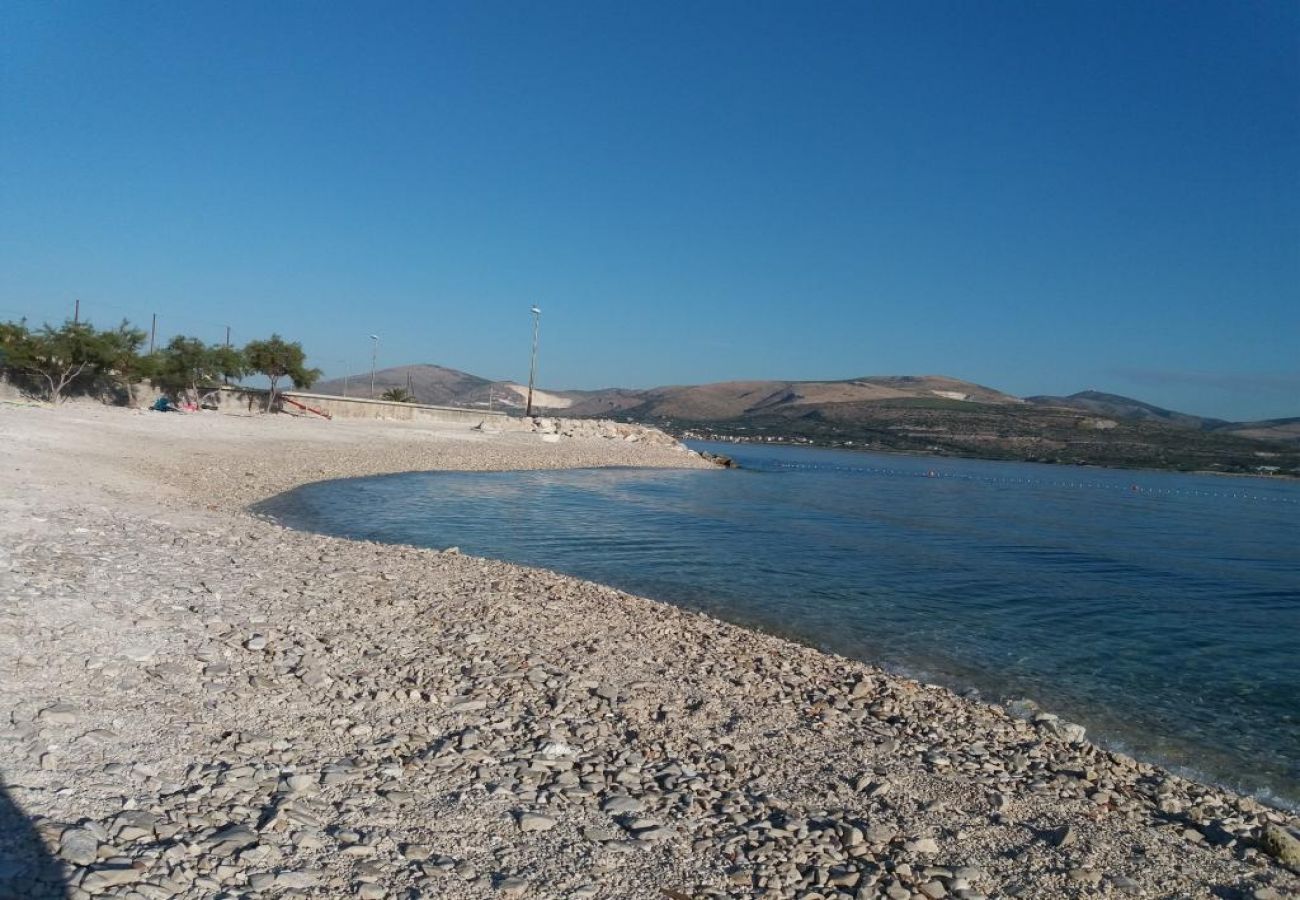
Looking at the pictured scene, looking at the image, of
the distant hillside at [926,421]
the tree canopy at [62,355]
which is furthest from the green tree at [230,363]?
the distant hillside at [926,421]

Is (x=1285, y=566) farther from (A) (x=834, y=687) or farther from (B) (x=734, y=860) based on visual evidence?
(B) (x=734, y=860)

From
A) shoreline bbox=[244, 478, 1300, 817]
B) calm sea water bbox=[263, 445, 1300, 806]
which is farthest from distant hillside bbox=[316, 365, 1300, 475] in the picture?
shoreline bbox=[244, 478, 1300, 817]

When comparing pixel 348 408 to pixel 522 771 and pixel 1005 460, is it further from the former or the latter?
pixel 1005 460

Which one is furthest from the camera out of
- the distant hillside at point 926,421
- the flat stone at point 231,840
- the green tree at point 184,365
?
the distant hillside at point 926,421

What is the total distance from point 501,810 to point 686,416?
151428mm

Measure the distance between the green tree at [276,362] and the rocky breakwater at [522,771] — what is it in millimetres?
46326

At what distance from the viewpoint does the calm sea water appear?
8.25m

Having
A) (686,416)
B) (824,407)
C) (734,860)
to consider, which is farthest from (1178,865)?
(686,416)

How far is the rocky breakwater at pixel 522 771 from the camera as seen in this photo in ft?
12.2

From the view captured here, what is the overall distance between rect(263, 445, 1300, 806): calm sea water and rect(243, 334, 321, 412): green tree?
26.0 metres

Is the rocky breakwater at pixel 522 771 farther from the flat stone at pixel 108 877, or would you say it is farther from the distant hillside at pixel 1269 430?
the distant hillside at pixel 1269 430

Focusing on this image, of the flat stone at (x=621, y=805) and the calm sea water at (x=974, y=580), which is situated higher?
the flat stone at (x=621, y=805)

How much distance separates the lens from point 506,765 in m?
4.79

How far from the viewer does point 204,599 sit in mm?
7598
